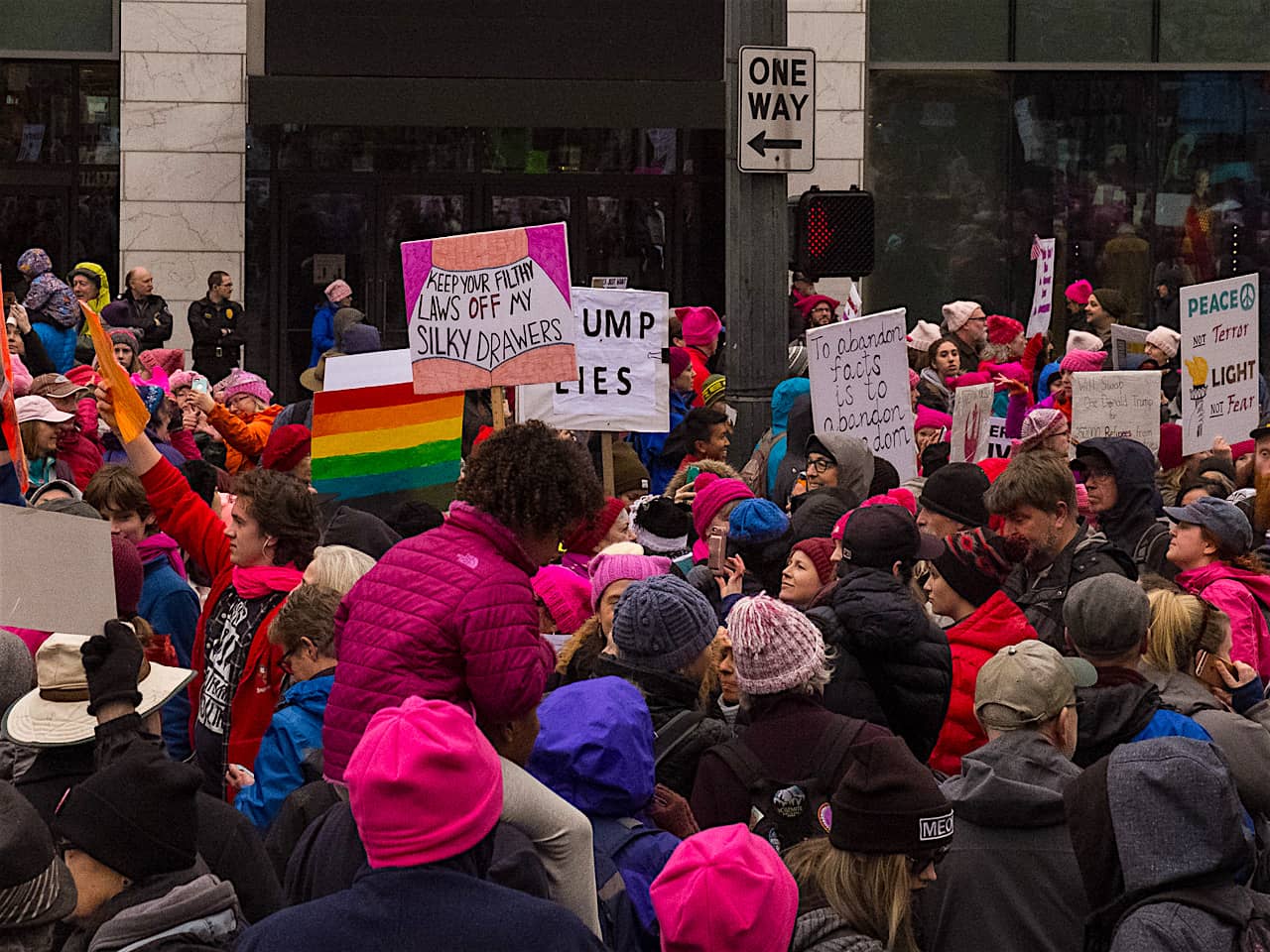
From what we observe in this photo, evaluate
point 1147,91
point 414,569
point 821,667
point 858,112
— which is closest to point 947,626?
point 821,667

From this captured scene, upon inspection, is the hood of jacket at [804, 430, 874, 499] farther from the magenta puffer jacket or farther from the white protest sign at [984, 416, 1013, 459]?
the magenta puffer jacket

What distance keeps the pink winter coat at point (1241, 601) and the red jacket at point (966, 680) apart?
0.79 m

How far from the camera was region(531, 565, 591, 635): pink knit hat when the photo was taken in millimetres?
6363

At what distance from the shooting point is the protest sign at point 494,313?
355 inches

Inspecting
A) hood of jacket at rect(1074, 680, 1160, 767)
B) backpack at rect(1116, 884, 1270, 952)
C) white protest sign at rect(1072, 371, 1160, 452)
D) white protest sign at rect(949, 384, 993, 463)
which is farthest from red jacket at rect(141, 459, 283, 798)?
white protest sign at rect(1072, 371, 1160, 452)

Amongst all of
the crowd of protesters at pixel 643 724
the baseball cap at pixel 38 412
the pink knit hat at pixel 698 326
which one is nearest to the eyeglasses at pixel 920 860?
the crowd of protesters at pixel 643 724

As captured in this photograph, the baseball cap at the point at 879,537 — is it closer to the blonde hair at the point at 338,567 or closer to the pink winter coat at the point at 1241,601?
the pink winter coat at the point at 1241,601

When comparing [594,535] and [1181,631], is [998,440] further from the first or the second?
[1181,631]

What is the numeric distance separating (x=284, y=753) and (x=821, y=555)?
1820 mm

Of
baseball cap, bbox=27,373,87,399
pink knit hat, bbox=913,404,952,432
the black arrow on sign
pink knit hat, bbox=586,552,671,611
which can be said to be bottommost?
pink knit hat, bbox=586,552,671,611

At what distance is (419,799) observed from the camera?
3064 mm

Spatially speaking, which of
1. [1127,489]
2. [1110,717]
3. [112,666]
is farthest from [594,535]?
[112,666]

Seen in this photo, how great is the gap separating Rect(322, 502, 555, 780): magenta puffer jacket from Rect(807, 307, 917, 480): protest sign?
222 inches

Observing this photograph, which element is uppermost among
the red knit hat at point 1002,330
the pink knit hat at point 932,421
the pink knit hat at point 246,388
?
the red knit hat at point 1002,330
